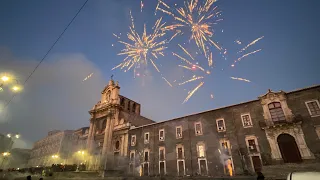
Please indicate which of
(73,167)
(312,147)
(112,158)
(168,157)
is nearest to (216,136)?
(168,157)

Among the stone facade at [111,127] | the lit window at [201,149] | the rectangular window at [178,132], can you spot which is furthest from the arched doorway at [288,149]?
the stone facade at [111,127]

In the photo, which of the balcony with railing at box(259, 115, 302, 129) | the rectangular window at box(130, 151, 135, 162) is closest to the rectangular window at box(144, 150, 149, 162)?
the rectangular window at box(130, 151, 135, 162)

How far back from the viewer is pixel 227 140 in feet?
81.2

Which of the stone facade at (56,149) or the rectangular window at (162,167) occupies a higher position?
the stone facade at (56,149)

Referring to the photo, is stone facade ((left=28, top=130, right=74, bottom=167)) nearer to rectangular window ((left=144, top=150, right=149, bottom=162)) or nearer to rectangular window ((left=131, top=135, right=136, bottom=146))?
rectangular window ((left=131, top=135, right=136, bottom=146))

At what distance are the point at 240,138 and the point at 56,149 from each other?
189 ft

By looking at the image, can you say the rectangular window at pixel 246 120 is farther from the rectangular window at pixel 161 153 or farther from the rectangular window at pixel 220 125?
the rectangular window at pixel 161 153

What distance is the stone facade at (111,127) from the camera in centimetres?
3566

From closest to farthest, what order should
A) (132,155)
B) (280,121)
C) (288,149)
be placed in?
(288,149)
(280,121)
(132,155)

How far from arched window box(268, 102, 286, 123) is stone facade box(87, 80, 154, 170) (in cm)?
2476

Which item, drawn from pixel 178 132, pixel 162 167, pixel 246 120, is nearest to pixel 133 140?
pixel 162 167

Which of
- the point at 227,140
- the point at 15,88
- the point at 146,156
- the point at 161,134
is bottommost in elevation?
the point at 146,156

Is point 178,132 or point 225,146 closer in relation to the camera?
point 225,146

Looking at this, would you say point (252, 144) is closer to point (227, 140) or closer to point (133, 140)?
point (227, 140)
